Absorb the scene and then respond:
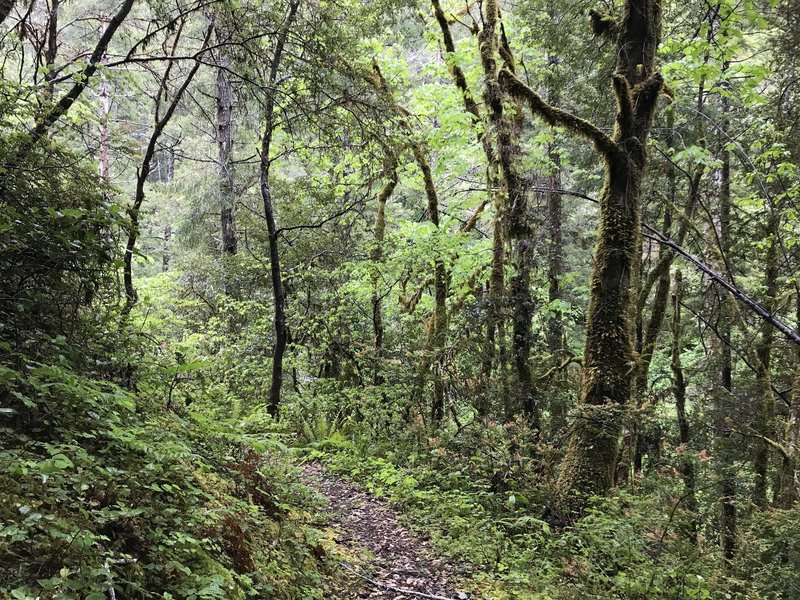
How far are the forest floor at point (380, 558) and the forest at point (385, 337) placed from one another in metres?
0.05

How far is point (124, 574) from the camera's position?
2.60m

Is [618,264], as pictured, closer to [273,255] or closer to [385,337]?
[273,255]

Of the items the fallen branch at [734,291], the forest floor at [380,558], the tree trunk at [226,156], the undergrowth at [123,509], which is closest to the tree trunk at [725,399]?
the fallen branch at [734,291]

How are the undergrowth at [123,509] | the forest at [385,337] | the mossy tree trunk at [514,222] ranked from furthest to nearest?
1. the mossy tree trunk at [514,222]
2. the forest at [385,337]
3. the undergrowth at [123,509]

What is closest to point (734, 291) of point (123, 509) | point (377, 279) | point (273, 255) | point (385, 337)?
point (377, 279)

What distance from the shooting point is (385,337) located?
12.3 metres

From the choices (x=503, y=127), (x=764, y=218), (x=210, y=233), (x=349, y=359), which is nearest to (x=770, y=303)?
(x=764, y=218)

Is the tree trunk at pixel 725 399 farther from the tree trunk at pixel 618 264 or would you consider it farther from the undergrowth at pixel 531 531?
the tree trunk at pixel 618 264

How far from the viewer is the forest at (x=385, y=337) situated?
357 centimetres

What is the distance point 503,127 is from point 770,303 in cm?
722

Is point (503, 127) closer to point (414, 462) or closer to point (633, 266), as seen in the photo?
point (633, 266)

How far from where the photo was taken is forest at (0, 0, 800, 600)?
3.57 meters

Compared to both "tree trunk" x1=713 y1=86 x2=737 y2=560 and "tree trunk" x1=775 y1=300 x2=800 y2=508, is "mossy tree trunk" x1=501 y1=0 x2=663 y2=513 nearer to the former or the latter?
"tree trunk" x1=713 y1=86 x2=737 y2=560

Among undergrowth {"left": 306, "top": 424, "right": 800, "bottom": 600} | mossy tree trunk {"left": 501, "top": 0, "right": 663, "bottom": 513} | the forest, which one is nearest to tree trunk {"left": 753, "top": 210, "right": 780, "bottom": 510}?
the forest
